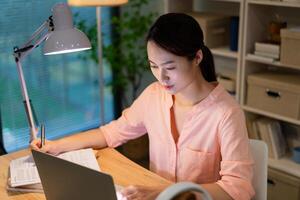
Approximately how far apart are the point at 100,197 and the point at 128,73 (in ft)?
8.09

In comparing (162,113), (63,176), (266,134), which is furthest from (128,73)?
(63,176)

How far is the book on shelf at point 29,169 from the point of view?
142 cm

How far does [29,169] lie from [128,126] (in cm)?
44

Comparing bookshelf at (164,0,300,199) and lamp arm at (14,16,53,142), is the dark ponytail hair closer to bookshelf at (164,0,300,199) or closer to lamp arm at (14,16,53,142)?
lamp arm at (14,16,53,142)

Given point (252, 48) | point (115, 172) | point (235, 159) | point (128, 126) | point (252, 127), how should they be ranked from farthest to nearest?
point (252, 127) < point (252, 48) < point (128, 126) < point (115, 172) < point (235, 159)

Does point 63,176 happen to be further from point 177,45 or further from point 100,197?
point 177,45

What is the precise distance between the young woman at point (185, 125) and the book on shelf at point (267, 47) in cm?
98

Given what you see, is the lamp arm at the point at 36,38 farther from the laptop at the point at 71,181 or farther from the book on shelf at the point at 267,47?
the book on shelf at the point at 267,47

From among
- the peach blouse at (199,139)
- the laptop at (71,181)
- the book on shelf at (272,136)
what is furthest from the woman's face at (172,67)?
the book on shelf at (272,136)

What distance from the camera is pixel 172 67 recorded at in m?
1.39

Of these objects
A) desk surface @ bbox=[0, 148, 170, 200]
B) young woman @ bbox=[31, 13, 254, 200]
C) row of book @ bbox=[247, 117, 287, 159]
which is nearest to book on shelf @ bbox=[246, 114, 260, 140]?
row of book @ bbox=[247, 117, 287, 159]

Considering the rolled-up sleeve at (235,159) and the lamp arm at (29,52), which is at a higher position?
the lamp arm at (29,52)

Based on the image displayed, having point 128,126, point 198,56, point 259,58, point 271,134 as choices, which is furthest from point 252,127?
point 198,56

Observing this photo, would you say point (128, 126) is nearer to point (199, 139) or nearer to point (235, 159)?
point (199, 139)
